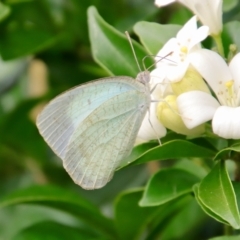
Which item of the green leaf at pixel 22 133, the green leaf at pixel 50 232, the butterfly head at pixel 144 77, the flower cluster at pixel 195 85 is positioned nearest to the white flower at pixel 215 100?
the flower cluster at pixel 195 85

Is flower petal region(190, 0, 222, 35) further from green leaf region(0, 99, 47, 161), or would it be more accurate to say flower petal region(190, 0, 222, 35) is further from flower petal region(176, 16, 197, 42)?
green leaf region(0, 99, 47, 161)

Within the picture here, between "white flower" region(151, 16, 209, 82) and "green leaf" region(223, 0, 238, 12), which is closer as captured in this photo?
"white flower" region(151, 16, 209, 82)

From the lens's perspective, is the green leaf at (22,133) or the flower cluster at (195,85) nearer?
the flower cluster at (195,85)

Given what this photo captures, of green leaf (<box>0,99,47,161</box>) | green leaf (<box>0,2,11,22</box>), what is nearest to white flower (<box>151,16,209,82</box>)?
green leaf (<box>0,2,11,22</box>)

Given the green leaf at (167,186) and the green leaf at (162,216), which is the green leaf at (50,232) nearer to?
the green leaf at (162,216)

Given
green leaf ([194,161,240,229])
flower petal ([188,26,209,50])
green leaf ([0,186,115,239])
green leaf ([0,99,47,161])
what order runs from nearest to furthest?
green leaf ([194,161,240,229]) < flower petal ([188,26,209,50]) < green leaf ([0,186,115,239]) < green leaf ([0,99,47,161])

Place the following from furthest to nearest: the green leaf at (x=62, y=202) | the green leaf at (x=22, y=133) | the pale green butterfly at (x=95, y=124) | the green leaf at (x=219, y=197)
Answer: the green leaf at (x=22, y=133) < the green leaf at (x=62, y=202) < the pale green butterfly at (x=95, y=124) < the green leaf at (x=219, y=197)

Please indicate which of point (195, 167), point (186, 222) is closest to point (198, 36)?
point (195, 167)
